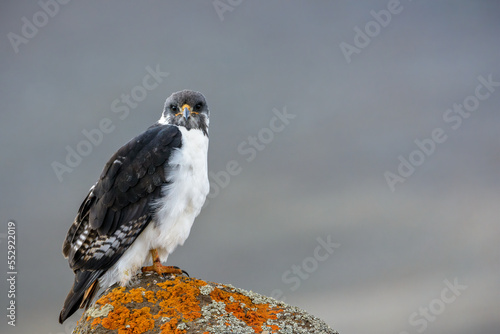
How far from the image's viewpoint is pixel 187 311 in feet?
18.0

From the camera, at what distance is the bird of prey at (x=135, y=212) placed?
5.99 meters

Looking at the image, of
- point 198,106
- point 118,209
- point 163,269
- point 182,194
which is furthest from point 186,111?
point 163,269

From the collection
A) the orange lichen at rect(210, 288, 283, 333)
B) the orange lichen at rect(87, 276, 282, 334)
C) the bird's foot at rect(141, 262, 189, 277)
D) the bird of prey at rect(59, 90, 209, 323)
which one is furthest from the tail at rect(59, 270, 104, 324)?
the orange lichen at rect(210, 288, 283, 333)

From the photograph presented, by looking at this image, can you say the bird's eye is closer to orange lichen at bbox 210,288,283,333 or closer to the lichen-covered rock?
the lichen-covered rock

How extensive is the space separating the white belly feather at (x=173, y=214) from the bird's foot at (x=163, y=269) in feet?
0.40

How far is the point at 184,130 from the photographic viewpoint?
21.1ft

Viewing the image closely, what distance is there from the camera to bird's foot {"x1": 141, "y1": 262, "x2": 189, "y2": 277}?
612cm

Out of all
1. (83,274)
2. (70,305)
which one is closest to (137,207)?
(83,274)

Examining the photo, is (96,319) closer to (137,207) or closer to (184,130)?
(137,207)

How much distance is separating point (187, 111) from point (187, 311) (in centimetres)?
252

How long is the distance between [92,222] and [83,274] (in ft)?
2.06

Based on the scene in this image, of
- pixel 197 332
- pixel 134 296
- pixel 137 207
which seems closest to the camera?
pixel 197 332

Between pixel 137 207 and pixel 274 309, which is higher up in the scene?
pixel 137 207

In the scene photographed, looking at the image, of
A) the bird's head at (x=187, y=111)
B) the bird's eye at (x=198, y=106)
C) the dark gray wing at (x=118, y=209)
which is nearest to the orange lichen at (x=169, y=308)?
the dark gray wing at (x=118, y=209)
